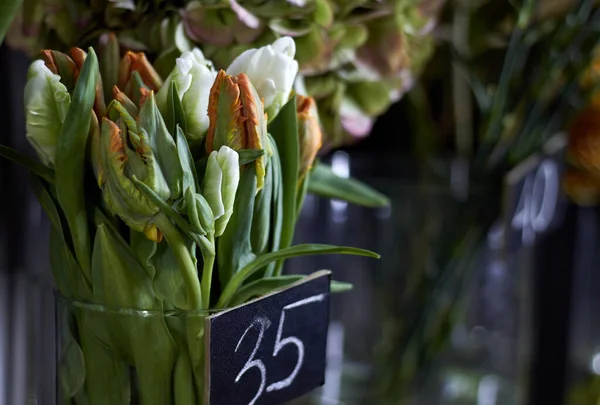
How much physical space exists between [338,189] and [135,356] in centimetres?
17

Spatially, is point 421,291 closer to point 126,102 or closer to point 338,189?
point 338,189

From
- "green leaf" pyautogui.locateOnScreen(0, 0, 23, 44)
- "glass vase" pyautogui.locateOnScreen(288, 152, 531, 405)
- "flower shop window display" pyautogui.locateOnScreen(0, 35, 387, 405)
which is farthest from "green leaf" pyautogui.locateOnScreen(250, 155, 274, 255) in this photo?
"glass vase" pyautogui.locateOnScreen(288, 152, 531, 405)

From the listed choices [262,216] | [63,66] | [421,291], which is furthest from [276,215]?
[421,291]

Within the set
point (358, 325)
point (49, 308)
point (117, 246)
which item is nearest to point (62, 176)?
point (117, 246)

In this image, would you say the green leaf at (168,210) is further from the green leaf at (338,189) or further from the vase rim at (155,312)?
the green leaf at (338,189)

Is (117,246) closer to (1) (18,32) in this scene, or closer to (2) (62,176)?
(2) (62,176)

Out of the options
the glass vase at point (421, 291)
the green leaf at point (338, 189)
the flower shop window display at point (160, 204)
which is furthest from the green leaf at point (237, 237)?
the glass vase at point (421, 291)

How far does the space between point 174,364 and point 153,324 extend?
0.8 inches

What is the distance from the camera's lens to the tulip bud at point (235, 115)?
27 cm

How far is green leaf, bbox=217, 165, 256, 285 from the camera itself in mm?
305

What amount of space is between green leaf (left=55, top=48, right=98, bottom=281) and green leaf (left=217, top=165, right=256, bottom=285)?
0.06 metres

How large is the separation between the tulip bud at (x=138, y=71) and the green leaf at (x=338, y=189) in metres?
0.13

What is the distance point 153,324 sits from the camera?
296 mm

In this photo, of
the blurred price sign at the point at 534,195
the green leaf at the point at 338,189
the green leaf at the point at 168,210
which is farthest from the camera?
the blurred price sign at the point at 534,195
